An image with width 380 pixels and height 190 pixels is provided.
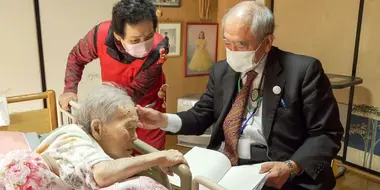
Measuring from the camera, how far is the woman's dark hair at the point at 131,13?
1.72 meters

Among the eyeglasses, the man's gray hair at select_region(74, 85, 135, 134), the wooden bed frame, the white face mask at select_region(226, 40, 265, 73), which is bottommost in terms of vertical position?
the wooden bed frame

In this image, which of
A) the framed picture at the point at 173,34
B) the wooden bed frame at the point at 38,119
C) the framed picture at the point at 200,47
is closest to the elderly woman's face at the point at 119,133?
the wooden bed frame at the point at 38,119

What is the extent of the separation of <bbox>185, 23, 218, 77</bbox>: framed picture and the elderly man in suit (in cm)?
173

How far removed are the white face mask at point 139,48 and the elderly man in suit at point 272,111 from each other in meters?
0.42

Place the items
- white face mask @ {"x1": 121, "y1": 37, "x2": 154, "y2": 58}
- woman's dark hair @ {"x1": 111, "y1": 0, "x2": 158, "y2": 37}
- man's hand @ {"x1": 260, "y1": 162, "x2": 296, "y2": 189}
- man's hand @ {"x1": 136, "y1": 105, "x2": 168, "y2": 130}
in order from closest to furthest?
man's hand @ {"x1": 260, "y1": 162, "x2": 296, "y2": 189} → man's hand @ {"x1": 136, "y1": 105, "x2": 168, "y2": 130} → woman's dark hair @ {"x1": 111, "y1": 0, "x2": 158, "y2": 37} → white face mask @ {"x1": 121, "y1": 37, "x2": 154, "y2": 58}

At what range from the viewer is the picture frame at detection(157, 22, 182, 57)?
315 cm

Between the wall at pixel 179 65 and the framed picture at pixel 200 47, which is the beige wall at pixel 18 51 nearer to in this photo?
the wall at pixel 179 65

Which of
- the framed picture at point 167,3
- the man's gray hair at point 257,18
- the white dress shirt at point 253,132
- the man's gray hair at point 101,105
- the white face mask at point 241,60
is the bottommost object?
the white dress shirt at point 253,132

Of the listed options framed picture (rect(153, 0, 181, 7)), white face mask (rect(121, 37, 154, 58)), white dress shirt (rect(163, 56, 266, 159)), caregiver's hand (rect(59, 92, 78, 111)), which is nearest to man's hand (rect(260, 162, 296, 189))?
white dress shirt (rect(163, 56, 266, 159))

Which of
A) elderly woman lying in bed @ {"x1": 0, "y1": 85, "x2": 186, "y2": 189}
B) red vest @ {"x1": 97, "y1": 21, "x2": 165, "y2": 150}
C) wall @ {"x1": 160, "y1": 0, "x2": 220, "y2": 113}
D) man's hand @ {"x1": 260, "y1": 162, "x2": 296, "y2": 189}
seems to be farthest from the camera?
wall @ {"x1": 160, "y1": 0, "x2": 220, "y2": 113}

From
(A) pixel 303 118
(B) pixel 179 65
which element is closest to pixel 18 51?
(B) pixel 179 65

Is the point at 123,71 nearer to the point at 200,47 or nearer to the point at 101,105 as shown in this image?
the point at 101,105

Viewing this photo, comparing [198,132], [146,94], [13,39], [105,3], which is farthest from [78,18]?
[198,132]

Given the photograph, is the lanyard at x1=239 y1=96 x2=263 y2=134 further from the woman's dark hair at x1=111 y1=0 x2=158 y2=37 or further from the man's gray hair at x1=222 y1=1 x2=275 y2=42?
the woman's dark hair at x1=111 y1=0 x2=158 y2=37
